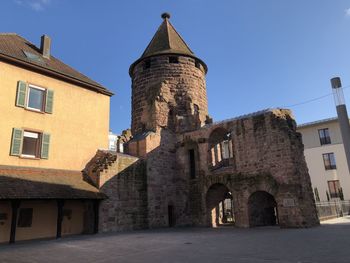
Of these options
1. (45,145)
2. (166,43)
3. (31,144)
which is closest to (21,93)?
(31,144)

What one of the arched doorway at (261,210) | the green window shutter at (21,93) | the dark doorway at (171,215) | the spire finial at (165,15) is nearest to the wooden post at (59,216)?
the green window shutter at (21,93)

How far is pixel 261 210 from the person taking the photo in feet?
54.1

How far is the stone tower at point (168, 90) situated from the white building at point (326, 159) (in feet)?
47.6

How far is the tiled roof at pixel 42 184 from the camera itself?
11.0 meters

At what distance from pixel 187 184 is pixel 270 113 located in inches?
263

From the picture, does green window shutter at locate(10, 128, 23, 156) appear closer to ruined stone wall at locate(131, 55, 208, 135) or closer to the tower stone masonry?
the tower stone masonry

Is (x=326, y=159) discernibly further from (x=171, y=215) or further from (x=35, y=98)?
(x=35, y=98)

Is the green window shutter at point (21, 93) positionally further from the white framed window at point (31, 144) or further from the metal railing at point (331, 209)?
the metal railing at point (331, 209)

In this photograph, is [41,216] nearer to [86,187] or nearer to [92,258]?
[86,187]

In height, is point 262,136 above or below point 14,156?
above

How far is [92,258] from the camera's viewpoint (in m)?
7.40

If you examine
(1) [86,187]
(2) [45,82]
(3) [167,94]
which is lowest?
(1) [86,187]

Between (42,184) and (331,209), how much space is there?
748 inches

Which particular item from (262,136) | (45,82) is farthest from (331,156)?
(45,82)
